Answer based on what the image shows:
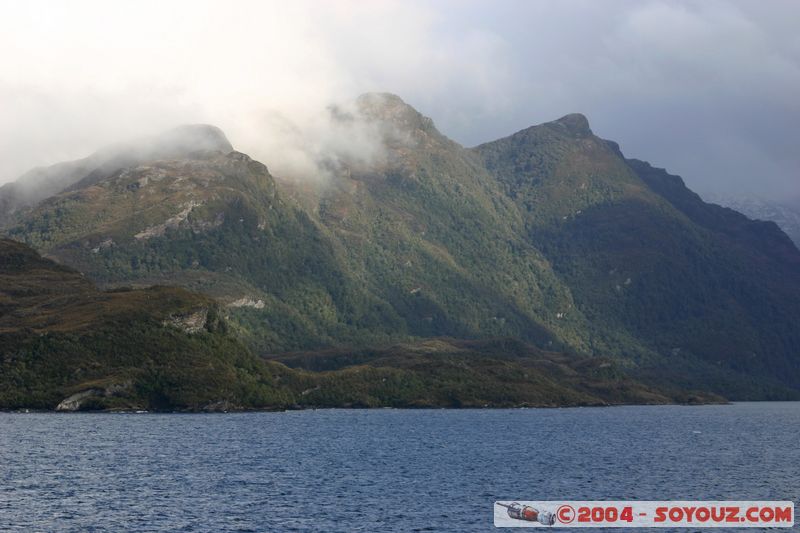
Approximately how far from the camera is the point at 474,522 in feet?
470

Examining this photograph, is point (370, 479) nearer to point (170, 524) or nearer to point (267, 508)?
point (267, 508)

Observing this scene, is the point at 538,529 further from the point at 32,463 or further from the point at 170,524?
the point at 32,463

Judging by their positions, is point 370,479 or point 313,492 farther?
point 370,479

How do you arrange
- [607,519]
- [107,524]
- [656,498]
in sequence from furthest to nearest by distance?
[656,498]
[607,519]
[107,524]

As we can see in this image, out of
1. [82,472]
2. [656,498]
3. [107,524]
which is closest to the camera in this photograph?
[107,524]

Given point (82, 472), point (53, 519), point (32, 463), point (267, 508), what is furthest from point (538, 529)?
point (32, 463)

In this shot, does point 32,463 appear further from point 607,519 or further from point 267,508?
point 607,519

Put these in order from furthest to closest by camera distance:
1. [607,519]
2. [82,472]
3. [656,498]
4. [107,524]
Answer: [82,472] → [656,498] → [607,519] → [107,524]

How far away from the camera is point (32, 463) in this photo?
192125mm

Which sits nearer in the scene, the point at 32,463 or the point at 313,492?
the point at 313,492

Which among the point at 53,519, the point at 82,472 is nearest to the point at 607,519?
the point at 53,519

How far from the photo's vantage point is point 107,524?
448 feet

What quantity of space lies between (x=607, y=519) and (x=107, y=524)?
6441cm

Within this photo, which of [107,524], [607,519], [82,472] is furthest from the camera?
[82,472]
